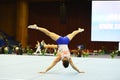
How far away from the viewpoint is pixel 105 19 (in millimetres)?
20156

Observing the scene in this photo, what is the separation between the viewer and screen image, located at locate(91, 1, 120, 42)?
19578 mm

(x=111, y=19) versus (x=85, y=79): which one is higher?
(x=111, y=19)

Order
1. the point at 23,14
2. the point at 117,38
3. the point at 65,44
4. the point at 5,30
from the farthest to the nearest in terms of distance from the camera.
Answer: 1. the point at 5,30
2. the point at 23,14
3. the point at 117,38
4. the point at 65,44

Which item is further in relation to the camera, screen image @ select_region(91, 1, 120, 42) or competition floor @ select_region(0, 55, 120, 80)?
screen image @ select_region(91, 1, 120, 42)

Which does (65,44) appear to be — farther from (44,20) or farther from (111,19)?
(44,20)

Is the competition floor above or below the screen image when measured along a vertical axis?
below

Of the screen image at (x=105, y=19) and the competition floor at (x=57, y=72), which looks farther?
the screen image at (x=105, y=19)

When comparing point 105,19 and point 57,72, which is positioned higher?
point 105,19

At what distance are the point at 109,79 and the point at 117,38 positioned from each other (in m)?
16.2

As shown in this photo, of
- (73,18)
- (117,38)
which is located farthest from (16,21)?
(117,38)

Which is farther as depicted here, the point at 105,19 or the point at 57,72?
the point at 105,19

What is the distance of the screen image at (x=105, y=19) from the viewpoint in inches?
771

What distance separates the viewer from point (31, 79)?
5992 millimetres

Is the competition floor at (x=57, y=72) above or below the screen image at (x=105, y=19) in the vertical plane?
below
